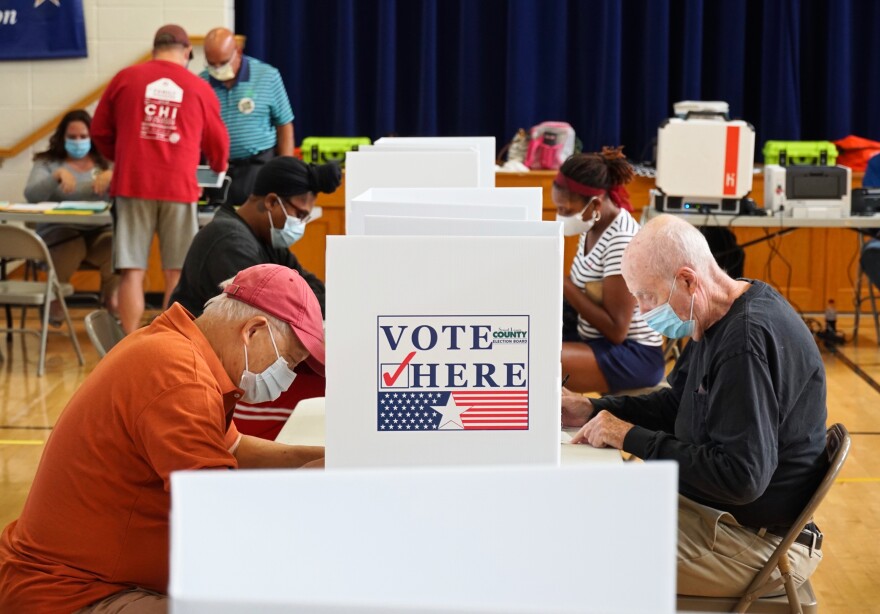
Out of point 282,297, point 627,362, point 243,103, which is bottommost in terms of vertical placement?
point 627,362

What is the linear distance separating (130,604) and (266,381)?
41cm

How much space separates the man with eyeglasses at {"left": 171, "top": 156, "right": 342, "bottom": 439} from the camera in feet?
10.9

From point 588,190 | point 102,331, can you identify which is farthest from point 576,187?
point 102,331

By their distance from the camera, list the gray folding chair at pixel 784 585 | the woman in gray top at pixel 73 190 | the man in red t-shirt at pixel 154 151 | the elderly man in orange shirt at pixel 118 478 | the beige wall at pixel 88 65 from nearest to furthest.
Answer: the elderly man in orange shirt at pixel 118 478 < the gray folding chair at pixel 784 585 < the man in red t-shirt at pixel 154 151 < the woman in gray top at pixel 73 190 < the beige wall at pixel 88 65

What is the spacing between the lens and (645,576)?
78 cm

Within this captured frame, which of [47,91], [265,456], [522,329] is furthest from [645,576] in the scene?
[47,91]

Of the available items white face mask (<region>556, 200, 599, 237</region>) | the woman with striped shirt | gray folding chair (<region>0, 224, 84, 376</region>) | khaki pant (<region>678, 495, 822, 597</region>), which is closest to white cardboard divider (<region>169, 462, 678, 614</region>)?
khaki pant (<region>678, 495, 822, 597</region>)

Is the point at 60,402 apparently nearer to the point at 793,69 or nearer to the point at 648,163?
the point at 648,163

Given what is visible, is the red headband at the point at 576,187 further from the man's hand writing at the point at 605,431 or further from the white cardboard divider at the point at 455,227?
the white cardboard divider at the point at 455,227

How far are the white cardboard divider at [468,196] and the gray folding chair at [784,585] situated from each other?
26.4 inches

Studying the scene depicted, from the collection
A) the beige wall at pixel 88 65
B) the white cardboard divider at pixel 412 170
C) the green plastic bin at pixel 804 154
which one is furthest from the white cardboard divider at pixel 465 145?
the beige wall at pixel 88 65

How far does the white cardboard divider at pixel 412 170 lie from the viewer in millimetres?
2988

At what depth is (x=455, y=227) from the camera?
1.58 meters

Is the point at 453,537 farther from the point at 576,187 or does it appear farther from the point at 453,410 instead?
the point at 576,187
